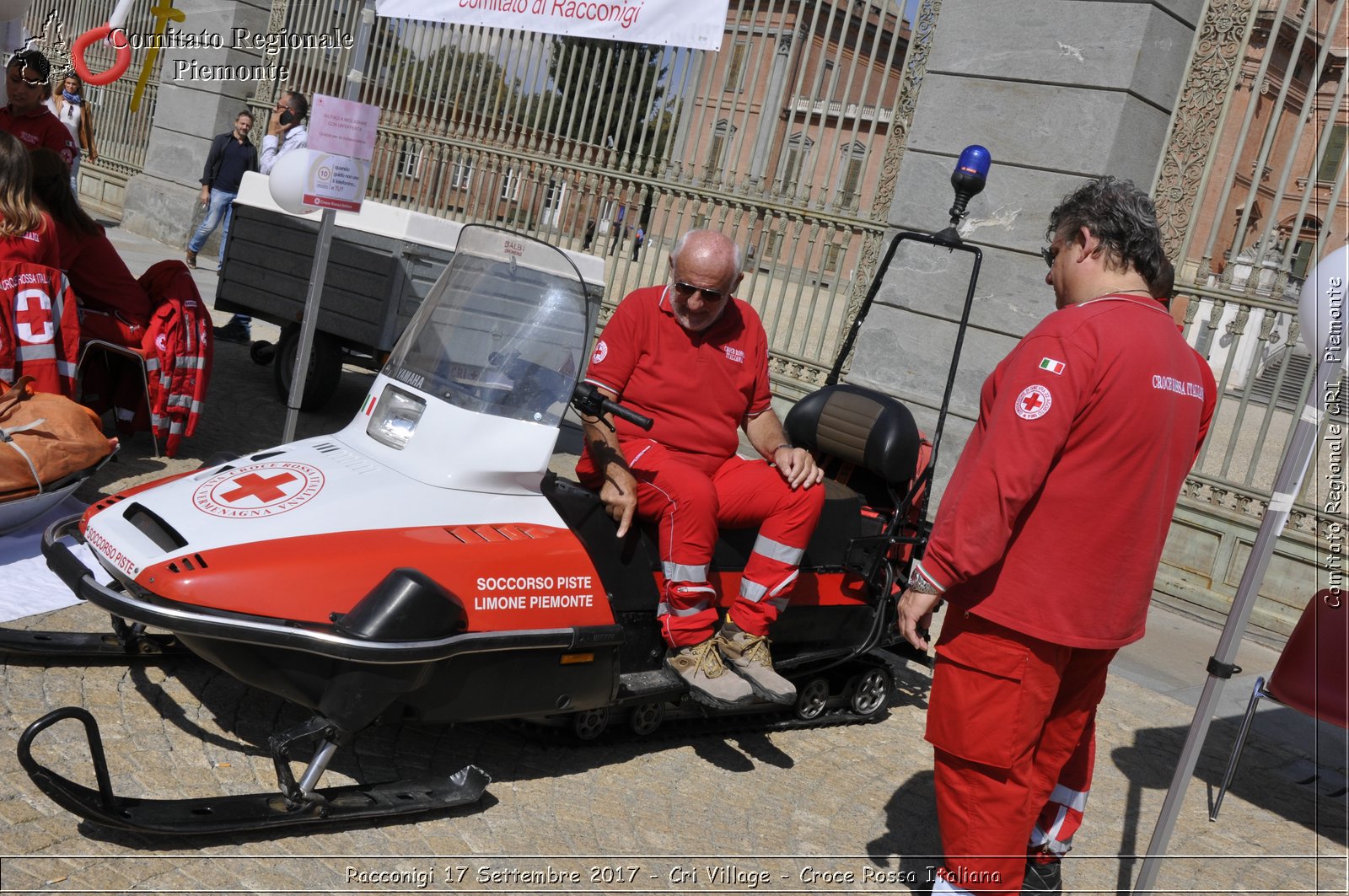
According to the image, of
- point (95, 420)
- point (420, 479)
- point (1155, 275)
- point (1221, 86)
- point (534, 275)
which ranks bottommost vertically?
point (95, 420)

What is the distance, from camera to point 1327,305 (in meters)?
3.34

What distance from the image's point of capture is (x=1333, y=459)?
340 cm

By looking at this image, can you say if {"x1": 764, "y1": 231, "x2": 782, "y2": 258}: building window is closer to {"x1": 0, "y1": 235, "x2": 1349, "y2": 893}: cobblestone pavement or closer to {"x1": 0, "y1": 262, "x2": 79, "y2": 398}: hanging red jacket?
{"x1": 0, "y1": 235, "x2": 1349, "y2": 893}: cobblestone pavement

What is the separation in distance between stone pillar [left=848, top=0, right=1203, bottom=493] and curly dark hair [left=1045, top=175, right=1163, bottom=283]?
15.3ft

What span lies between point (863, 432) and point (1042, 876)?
1.87 meters

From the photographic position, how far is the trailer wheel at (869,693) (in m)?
5.14

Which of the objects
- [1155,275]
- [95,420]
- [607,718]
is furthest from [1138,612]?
[95,420]

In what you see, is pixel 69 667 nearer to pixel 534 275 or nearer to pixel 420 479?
pixel 420 479

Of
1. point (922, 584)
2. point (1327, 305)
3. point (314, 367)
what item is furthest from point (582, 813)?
point (314, 367)

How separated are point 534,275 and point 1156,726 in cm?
393

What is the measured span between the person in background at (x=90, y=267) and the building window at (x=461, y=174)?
5869mm

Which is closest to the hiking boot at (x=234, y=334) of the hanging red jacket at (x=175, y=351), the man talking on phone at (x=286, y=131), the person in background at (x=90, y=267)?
the man talking on phone at (x=286, y=131)

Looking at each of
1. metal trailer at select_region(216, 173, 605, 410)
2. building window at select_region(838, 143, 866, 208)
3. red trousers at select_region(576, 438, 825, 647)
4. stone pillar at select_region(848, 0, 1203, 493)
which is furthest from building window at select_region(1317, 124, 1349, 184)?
metal trailer at select_region(216, 173, 605, 410)

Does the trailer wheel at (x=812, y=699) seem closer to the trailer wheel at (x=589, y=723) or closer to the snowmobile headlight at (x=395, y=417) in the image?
the trailer wheel at (x=589, y=723)
